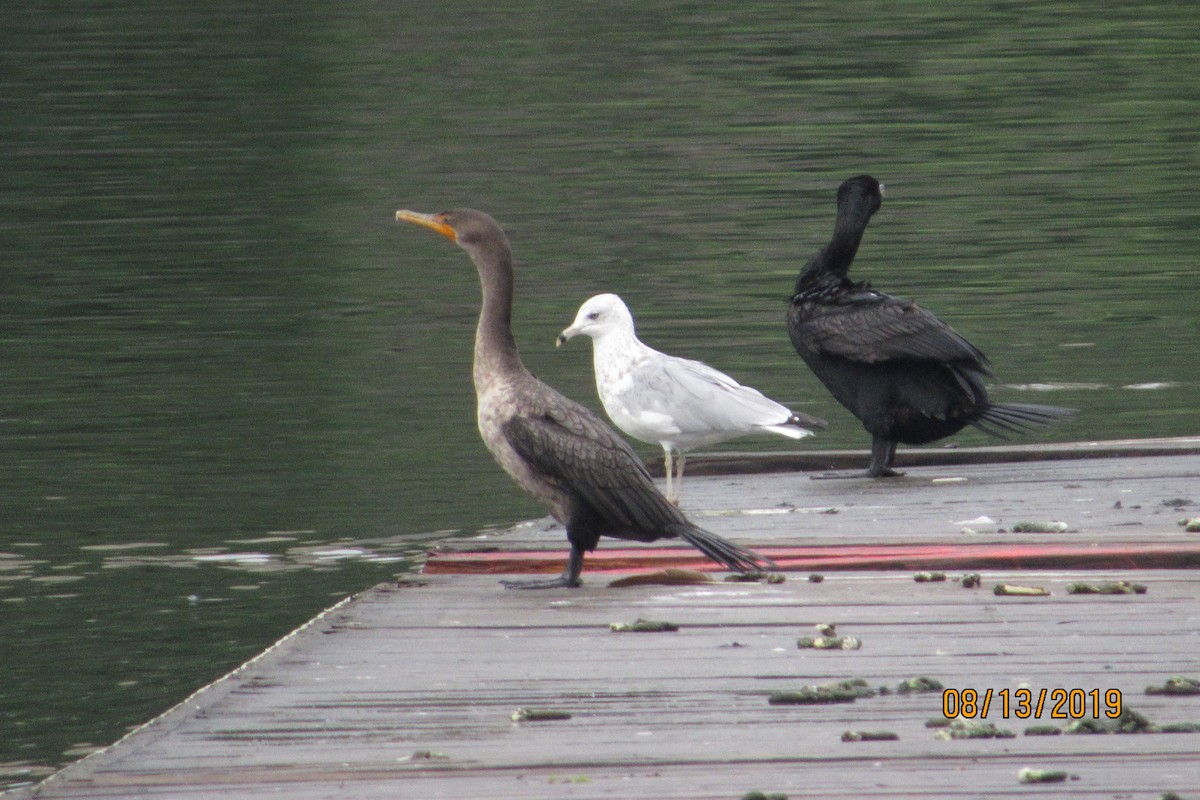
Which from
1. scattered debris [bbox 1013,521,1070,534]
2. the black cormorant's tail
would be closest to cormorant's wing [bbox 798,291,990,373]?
the black cormorant's tail

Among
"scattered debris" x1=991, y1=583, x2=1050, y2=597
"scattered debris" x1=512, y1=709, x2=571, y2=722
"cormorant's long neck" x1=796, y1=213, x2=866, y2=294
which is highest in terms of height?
"cormorant's long neck" x1=796, y1=213, x2=866, y2=294

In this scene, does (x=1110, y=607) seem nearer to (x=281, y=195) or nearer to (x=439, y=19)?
(x=281, y=195)

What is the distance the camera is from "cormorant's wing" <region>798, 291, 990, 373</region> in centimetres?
782

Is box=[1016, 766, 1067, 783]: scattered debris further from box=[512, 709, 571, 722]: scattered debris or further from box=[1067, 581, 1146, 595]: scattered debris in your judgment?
box=[1067, 581, 1146, 595]: scattered debris

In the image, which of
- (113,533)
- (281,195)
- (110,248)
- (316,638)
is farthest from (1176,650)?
(281,195)

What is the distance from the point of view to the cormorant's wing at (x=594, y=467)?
5.98m

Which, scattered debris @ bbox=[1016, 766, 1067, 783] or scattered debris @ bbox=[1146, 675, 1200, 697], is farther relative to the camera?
scattered debris @ bbox=[1146, 675, 1200, 697]

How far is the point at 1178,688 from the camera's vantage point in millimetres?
4574

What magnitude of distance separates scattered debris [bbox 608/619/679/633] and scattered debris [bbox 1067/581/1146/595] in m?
1.15

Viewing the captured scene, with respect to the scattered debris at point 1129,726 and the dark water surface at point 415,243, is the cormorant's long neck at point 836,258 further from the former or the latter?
the scattered debris at point 1129,726

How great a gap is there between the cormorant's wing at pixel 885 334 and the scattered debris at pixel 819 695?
328 centimetres

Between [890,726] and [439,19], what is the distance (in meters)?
27.7
